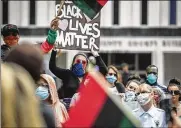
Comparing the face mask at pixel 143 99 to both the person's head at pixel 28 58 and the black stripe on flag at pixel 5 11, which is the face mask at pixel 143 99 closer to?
the person's head at pixel 28 58

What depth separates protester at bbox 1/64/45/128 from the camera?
382cm

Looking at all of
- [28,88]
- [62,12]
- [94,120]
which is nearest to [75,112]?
[94,120]

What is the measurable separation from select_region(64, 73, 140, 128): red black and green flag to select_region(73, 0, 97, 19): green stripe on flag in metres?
5.96

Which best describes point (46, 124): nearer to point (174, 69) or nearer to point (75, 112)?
point (75, 112)

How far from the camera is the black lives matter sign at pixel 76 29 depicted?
10297 mm

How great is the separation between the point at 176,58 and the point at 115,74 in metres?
22.2

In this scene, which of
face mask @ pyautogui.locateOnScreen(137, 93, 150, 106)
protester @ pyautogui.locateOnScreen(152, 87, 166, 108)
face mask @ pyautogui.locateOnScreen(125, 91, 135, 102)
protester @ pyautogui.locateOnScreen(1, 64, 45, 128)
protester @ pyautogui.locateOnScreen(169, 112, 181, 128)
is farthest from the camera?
face mask @ pyautogui.locateOnScreen(125, 91, 135, 102)

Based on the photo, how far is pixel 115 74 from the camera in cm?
1062

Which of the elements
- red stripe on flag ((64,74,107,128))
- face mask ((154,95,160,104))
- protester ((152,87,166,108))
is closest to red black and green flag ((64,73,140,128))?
red stripe on flag ((64,74,107,128))

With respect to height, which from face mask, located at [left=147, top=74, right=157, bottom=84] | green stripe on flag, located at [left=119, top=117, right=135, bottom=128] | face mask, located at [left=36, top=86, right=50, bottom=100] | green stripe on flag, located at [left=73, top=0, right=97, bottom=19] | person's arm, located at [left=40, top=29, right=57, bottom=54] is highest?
green stripe on flag, located at [left=73, top=0, right=97, bottom=19]

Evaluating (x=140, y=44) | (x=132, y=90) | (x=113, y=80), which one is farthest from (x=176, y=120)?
(x=140, y=44)

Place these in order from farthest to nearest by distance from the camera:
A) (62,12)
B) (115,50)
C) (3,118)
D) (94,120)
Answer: (115,50)
(62,12)
(94,120)
(3,118)

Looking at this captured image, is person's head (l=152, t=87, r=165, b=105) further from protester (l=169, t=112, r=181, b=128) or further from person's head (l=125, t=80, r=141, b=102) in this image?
protester (l=169, t=112, r=181, b=128)

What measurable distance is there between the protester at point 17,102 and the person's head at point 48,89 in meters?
2.79
